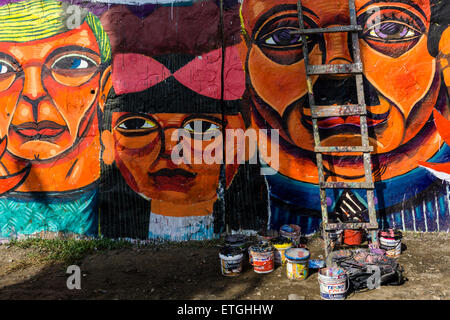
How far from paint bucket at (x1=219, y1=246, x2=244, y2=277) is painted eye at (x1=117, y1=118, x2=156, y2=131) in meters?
1.86

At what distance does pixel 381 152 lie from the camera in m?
4.32

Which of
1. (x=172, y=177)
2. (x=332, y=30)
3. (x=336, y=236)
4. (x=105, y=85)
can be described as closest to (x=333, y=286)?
(x=336, y=236)

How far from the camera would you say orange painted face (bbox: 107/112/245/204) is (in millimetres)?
4320

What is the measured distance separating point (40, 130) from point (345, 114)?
3.87m

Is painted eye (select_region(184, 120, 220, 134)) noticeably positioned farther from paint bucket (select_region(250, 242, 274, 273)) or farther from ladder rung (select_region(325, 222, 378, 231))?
ladder rung (select_region(325, 222, 378, 231))

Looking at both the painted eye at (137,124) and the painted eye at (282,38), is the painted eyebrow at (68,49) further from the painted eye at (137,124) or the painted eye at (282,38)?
the painted eye at (282,38)

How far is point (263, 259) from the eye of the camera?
346 cm

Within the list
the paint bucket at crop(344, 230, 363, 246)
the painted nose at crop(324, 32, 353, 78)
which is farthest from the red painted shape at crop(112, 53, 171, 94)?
the paint bucket at crop(344, 230, 363, 246)

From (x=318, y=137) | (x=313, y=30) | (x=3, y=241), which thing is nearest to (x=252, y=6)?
(x=313, y=30)

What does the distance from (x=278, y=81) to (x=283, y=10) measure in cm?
90

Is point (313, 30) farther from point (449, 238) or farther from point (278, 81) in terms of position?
point (449, 238)

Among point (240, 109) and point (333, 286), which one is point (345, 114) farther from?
point (333, 286)

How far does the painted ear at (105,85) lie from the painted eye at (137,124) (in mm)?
359

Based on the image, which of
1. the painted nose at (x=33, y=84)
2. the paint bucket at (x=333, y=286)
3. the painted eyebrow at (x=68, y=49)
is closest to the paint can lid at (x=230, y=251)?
the paint bucket at (x=333, y=286)
